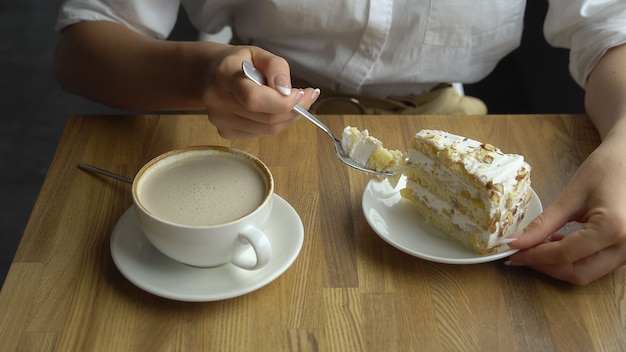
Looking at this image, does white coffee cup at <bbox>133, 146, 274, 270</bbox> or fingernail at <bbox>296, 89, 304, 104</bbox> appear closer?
white coffee cup at <bbox>133, 146, 274, 270</bbox>

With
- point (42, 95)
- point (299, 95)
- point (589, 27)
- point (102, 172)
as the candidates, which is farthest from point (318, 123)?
point (42, 95)

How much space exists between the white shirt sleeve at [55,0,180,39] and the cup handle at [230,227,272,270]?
518mm

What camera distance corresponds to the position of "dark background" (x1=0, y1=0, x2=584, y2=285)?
6.83ft

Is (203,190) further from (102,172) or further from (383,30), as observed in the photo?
(383,30)

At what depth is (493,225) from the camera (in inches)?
31.0

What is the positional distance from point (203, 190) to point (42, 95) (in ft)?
6.51

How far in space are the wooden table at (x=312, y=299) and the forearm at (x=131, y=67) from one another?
13 cm

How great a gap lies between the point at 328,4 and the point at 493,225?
48cm

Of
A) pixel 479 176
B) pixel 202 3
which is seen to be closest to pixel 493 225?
pixel 479 176

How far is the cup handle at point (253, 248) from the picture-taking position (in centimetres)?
72

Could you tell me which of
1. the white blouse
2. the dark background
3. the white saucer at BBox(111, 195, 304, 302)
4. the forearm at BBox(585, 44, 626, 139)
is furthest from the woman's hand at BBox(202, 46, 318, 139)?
the dark background

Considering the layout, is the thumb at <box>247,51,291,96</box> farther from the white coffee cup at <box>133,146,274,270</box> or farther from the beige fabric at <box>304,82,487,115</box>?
the beige fabric at <box>304,82,487,115</box>

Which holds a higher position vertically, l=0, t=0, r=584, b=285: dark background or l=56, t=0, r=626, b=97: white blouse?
l=56, t=0, r=626, b=97: white blouse

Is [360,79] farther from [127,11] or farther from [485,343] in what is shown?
[485,343]
